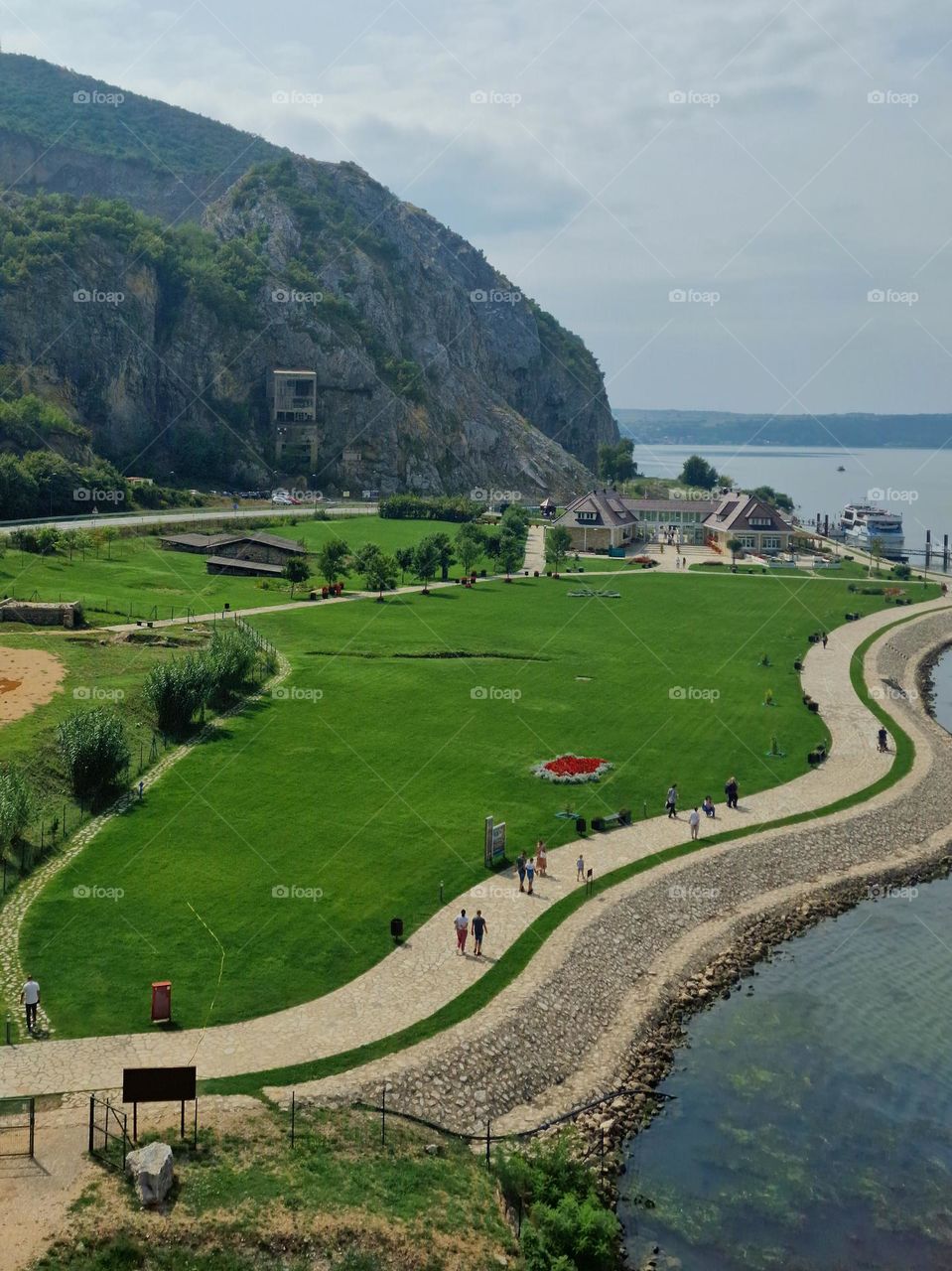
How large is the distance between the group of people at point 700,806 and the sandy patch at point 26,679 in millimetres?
27062

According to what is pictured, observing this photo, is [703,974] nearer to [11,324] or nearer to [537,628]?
[537,628]

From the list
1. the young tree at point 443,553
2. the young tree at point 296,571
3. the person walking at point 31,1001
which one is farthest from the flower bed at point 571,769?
the young tree at point 443,553

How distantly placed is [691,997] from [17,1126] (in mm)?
19542

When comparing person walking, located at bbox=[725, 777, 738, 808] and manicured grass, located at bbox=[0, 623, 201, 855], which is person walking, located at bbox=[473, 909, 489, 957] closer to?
manicured grass, located at bbox=[0, 623, 201, 855]

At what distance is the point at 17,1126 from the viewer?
2506 cm

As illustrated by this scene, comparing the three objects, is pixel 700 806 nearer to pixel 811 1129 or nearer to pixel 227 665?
pixel 811 1129

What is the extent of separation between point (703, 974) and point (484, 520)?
11937cm

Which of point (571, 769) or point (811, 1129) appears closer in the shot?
point (811, 1129)

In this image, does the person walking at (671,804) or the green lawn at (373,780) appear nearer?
the green lawn at (373,780)

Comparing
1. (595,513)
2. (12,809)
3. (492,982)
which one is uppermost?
(595,513)

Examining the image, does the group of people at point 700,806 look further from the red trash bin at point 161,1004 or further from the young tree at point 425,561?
the young tree at point 425,561

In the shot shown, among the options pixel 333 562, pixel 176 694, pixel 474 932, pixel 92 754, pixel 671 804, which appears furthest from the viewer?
pixel 333 562

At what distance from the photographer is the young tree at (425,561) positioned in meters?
105

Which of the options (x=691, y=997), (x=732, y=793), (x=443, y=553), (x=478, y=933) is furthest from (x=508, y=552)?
(x=478, y=933)
